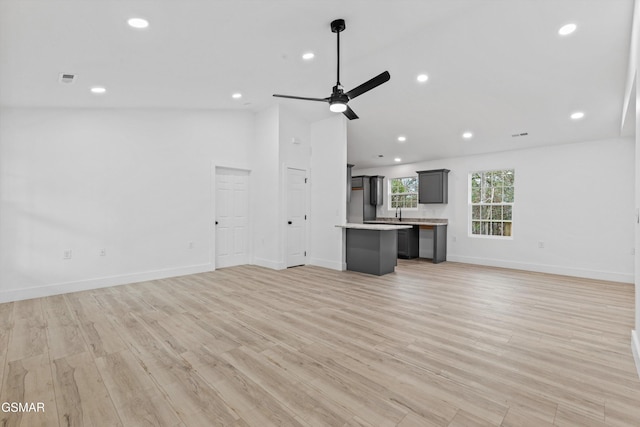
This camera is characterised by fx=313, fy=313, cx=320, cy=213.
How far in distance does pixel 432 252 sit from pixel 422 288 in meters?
3.00

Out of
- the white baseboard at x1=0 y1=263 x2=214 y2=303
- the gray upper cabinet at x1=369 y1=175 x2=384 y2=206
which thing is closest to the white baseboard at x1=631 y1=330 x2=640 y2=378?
the white baseboard at x1=0 y1=263 x2=214 y2=303

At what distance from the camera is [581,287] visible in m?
4.81

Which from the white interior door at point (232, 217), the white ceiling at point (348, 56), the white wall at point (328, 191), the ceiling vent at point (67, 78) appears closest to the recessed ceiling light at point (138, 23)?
the white ceiling at point (348, 56)

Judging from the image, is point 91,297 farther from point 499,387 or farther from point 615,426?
point 615,426

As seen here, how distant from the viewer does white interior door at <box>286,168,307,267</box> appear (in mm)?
6180

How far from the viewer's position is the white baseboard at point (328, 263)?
235 inches

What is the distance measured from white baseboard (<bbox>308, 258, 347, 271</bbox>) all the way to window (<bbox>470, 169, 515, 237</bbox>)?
3.30 m

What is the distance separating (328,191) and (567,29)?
13.5 ft

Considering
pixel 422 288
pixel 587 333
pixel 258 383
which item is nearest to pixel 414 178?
pixel 422 288

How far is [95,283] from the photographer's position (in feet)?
15.0

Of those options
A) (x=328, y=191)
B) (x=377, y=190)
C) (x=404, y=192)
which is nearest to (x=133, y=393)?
(x=328, y=191)

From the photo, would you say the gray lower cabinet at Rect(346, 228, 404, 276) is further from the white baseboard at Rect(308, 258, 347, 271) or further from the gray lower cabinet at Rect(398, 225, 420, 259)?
the gray lower cabinet at Rect(398, 225, 420, 259)

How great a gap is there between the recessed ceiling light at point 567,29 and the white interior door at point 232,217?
524 cm

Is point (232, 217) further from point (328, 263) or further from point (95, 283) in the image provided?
point (95, 283)
